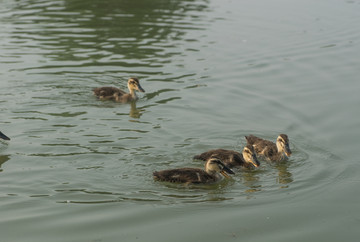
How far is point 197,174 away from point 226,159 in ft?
2.32

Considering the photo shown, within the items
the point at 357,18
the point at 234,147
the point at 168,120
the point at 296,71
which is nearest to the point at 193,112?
the point at 168,120

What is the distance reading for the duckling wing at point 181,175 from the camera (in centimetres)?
741

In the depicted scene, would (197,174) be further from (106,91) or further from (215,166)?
(106,91)

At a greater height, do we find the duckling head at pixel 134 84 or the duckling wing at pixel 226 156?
the duckling head at pixel 134 84

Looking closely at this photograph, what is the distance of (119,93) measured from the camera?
11.0 m

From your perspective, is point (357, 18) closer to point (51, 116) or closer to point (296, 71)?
point (296, 71)

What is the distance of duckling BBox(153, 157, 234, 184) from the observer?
292 inches

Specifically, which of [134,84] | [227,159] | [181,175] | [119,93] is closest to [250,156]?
[227,159]

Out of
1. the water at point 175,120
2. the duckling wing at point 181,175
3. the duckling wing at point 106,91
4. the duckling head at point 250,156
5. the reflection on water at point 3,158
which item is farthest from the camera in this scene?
the duckling wing at point 106,91

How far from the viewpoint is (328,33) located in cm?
1498

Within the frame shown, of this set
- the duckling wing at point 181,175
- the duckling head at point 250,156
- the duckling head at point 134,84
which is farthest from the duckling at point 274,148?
the duckling head at point 134,84

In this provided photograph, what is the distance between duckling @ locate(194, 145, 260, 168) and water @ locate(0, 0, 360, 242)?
0.41 feet

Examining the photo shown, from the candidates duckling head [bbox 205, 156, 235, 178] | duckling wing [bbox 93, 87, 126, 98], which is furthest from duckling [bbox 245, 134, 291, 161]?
duckling wing [bbox 93, 87, 126, 98]

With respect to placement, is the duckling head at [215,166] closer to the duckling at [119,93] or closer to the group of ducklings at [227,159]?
the group of ducklings at [227,159]
